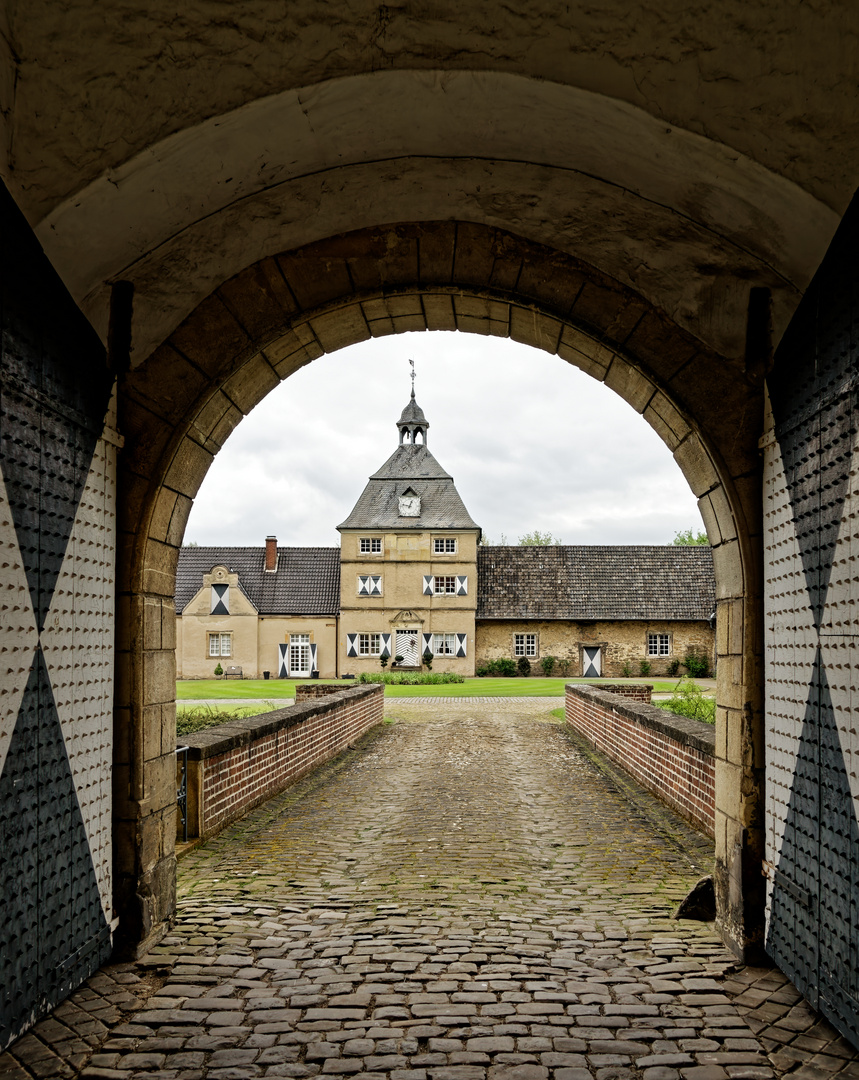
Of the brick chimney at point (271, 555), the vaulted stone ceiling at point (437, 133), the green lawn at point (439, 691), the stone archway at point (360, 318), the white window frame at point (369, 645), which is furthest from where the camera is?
the brick chimney at point (271, 555)

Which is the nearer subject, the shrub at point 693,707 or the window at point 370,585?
the shrub at point 693,707

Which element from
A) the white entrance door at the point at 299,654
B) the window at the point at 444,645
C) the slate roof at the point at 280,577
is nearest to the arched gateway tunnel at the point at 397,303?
the window at the point at 444,645

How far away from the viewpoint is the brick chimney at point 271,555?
33.8 m

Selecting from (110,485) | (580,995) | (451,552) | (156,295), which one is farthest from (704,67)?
(451,552)

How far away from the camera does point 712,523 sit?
13.8 feet

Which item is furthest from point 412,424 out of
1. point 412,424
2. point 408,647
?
point 408,647

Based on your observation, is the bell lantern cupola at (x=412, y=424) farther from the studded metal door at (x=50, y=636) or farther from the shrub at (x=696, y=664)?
the studded metal door at (x=50, y=636)

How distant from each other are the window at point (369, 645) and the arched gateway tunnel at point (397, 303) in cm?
2726

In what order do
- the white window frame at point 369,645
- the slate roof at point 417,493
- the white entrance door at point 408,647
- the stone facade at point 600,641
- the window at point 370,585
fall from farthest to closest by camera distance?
the slate roof at point 417,493 < the window at point 370,585 < the white window frame at point 369,645 < the white entrance door at point 408,647 < the stone facade at point 600,641

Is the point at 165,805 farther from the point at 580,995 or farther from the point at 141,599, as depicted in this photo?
the point at 580,995

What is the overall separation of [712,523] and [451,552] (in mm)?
27443

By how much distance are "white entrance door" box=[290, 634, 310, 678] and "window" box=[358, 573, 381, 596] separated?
9.59ft

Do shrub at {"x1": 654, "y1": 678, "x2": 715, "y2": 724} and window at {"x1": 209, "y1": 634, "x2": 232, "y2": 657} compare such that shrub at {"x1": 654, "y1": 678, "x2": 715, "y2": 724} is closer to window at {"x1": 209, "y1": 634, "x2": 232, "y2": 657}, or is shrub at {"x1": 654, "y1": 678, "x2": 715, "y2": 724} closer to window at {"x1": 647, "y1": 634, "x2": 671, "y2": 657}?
window at {"x1": 647, "y1": 634, "x2": 671, "y2": 657}

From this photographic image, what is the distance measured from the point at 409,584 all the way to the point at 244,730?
2489cm
